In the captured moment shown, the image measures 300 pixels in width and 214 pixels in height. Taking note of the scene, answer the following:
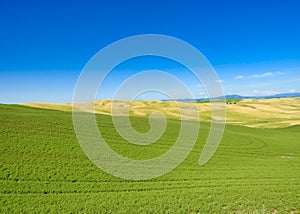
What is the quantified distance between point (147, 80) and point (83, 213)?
10.0 metres

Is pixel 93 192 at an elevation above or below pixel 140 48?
below

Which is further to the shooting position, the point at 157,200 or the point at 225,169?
the point at 225,169

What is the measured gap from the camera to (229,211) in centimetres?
1908

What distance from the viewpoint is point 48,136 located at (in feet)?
109

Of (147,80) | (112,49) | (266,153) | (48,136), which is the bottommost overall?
(266,153)

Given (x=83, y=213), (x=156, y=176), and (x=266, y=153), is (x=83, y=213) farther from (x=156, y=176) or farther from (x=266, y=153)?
(x=266, y=153)

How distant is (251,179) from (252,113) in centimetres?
10566

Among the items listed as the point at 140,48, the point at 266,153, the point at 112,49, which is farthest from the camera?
the point at 266,153

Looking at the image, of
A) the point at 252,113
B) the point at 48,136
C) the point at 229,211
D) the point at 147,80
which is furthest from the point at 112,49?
the point at 252,113

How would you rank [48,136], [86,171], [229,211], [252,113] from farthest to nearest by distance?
1. [252,113]
2. [48,136]
3. [86,171]
4. [229,211]

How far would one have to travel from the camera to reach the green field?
19.0 metres

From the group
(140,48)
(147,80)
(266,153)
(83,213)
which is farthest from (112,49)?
(266,153)

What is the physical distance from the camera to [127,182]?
23.6 m

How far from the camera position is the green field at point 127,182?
19.0m
